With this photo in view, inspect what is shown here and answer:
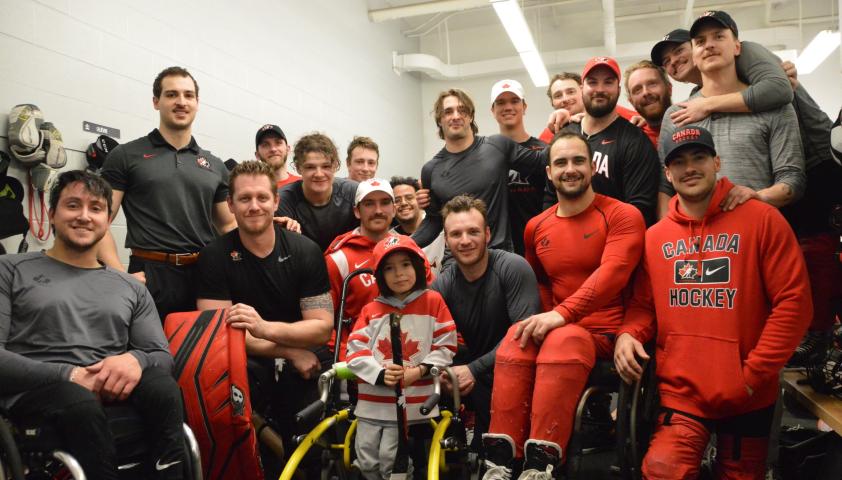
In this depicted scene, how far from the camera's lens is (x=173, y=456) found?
2.09 metres

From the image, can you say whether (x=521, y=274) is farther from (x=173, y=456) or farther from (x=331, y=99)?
(x=331, y=99)

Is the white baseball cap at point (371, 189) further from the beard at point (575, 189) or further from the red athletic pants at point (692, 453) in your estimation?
the red athletic pants at point (692, 453)

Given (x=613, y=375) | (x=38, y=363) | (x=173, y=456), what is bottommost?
(x=173, y=456)

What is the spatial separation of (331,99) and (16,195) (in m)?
4.32

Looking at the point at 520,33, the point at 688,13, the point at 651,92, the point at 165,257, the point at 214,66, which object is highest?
the point at 688,13

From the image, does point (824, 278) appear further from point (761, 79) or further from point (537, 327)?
point (537, 327)

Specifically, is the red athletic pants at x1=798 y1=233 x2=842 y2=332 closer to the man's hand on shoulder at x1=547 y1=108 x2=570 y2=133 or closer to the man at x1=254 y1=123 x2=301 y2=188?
the man's hand on shoulder at x1=547 y1=108 x2=570 y2=133

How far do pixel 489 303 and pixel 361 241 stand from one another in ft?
3.09

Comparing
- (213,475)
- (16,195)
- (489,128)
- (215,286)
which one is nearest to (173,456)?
(213,475)

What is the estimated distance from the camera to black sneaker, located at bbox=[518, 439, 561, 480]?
202 cm

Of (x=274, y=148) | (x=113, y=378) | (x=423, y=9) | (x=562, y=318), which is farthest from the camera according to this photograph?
(x=423, y=9)

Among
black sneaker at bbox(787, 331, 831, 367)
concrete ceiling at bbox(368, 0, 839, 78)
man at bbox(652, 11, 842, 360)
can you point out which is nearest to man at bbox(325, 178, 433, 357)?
man at bbox(652, 11, 842, 360)

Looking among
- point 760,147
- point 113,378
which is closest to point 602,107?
point 760,147

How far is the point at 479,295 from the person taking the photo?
8.93ft
